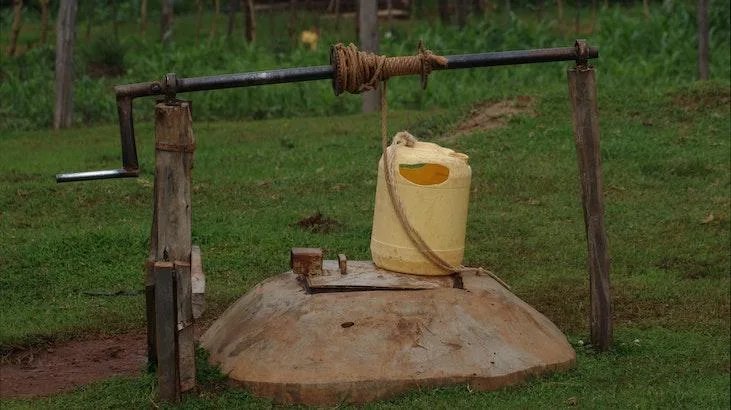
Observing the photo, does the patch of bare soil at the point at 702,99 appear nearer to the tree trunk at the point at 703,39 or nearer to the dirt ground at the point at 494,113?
the tree trunk at the point at 703,39

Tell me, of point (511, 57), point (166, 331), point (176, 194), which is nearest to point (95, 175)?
point (176, 194)

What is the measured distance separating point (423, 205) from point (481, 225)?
382cm

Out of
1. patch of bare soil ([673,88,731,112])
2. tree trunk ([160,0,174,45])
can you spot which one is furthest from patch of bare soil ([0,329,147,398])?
tree trunk ([160,0,174,45])

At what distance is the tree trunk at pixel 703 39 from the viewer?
14.4 m

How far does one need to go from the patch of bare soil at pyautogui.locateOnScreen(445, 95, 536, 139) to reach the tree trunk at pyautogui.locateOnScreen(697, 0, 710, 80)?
239 centimetres

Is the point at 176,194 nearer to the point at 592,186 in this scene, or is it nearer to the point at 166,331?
the point at 166,331

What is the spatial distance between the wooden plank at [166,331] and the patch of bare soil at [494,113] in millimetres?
7401

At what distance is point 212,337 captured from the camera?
625 centimetres

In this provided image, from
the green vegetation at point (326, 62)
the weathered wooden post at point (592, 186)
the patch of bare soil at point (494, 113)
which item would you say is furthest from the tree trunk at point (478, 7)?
the weathered wooden post at point (592, 186)

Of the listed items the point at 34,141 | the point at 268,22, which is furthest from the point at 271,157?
the point at 268,22

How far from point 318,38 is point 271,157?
806cm

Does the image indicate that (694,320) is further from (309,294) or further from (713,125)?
(713,125)

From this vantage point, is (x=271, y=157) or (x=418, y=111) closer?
(x=271, y=157)

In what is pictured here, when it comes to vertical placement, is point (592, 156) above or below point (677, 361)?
above
